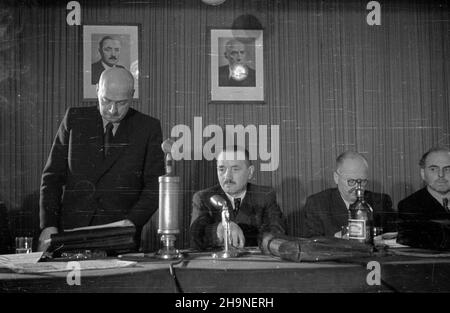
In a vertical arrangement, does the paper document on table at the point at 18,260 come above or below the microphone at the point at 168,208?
below

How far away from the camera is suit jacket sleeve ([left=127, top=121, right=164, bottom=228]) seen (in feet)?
6.80

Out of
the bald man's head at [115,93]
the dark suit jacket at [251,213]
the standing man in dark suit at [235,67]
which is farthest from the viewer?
the standing man in dark suit at [235,67]

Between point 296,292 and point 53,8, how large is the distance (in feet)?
5.34

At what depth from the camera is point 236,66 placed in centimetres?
216

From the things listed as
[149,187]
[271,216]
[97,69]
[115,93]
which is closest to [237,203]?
[271,216]

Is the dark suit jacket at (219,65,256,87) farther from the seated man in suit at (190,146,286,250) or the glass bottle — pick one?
the glass bottle

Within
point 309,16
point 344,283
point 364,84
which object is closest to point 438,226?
point 344,283

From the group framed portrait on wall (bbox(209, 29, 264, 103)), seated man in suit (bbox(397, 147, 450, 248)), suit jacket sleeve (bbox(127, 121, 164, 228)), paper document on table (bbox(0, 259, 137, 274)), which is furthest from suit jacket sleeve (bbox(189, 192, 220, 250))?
seated man in suit (bbox(397, 147, 450, 248))

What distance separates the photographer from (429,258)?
133cm

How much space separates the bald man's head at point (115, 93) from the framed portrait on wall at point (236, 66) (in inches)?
15.6

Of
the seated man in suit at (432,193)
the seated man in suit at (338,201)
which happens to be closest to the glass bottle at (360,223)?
the seated man in suit at (338,201)

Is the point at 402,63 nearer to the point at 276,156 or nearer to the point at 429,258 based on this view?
the point at 276,156

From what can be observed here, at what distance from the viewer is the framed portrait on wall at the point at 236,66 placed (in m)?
2.15

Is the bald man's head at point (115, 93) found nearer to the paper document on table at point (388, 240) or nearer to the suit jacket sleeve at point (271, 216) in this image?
the suit jacket sleeve at point (271, 216)
